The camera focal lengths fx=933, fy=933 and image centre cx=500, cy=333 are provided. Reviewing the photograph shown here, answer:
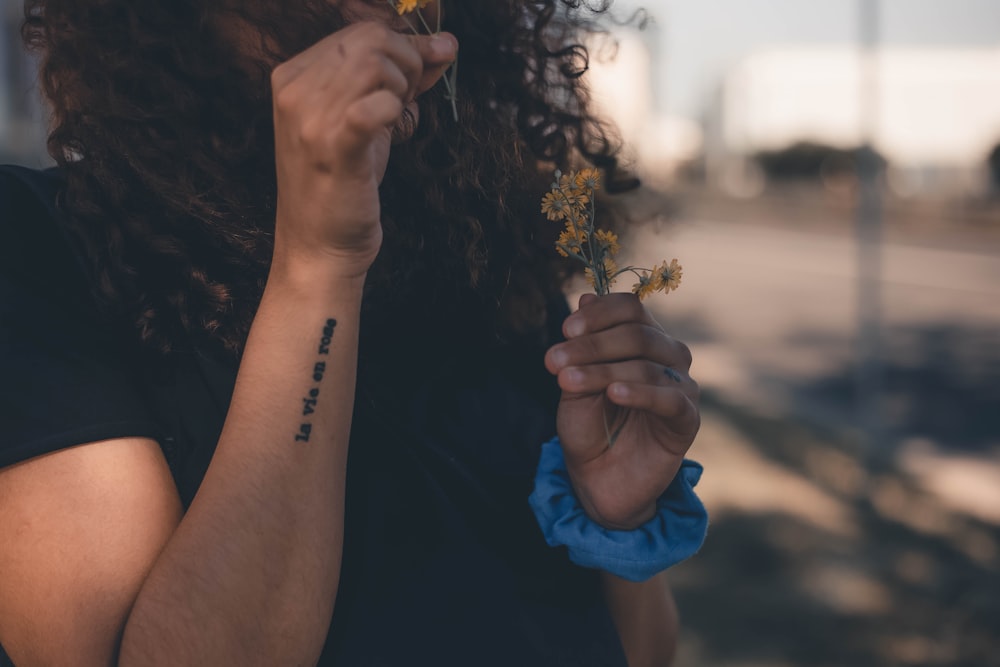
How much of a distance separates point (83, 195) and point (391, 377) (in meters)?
0.46

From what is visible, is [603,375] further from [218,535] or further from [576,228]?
[218,535]

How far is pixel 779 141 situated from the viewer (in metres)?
40.8

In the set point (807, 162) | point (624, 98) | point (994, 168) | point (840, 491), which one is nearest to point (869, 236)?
point (840, 491)

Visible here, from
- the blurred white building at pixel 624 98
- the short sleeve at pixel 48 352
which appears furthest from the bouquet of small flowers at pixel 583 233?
the blurred white building at pixel 624 98

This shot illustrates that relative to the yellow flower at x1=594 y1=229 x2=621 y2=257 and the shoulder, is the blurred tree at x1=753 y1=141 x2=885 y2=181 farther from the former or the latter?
the shoulder

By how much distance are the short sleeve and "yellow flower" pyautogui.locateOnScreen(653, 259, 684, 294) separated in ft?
1.98

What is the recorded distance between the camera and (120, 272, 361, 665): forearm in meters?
0.96

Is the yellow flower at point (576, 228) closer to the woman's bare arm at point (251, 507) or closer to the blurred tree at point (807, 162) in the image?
the woman's bare arm at point (251, 507)

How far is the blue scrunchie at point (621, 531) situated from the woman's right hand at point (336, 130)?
1.64 ft

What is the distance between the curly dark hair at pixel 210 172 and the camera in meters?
1.16

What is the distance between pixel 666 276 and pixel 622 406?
19 centimetres

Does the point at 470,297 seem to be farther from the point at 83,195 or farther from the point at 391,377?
the point at 83,195

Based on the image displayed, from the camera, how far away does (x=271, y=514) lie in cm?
98

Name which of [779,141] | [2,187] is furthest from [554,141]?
[779,141]
